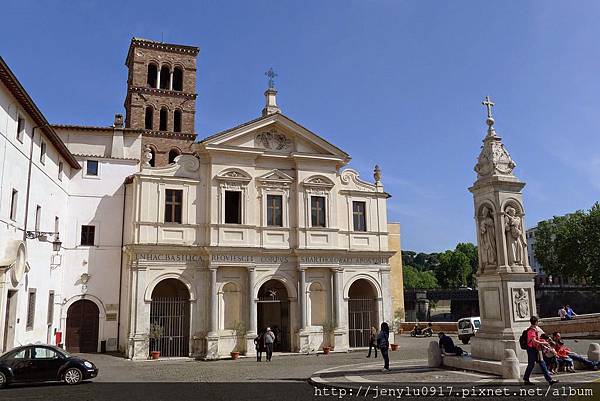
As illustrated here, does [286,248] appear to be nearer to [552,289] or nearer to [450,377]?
[450,377]

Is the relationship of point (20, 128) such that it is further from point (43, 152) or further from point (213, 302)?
point (213, 302)

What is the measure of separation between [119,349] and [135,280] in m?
3.92

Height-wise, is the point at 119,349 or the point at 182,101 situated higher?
the point at 182,101

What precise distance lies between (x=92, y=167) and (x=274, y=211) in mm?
10029

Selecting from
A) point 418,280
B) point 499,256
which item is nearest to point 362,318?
point 499,256

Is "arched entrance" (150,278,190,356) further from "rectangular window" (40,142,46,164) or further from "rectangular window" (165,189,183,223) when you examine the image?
"rectangular window" (40,142,46,164)

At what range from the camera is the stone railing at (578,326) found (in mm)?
29031

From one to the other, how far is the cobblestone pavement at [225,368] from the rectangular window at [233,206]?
7.20 metres

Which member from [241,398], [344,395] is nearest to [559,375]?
[344,395]

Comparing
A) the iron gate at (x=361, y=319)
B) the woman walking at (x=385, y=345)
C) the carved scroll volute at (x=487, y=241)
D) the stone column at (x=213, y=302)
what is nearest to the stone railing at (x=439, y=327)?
the iron gate at (x=361, y=319)

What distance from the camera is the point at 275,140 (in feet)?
91.4

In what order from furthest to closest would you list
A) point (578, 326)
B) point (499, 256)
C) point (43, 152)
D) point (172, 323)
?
point (578, 326) < point (172, 323) < point (43, 152) < point (499, 256)

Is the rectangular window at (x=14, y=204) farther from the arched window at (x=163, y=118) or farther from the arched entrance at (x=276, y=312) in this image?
the arched window at (x=163, y=118)

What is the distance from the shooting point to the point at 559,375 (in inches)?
508
